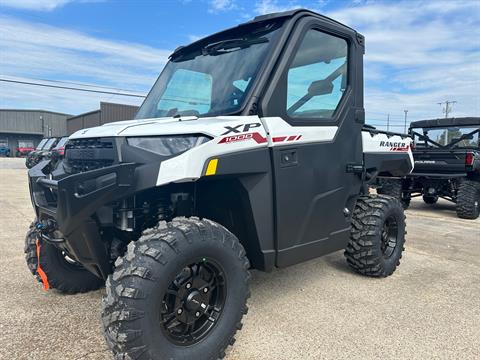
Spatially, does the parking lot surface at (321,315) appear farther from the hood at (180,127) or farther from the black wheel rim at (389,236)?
the hood at (180,127)

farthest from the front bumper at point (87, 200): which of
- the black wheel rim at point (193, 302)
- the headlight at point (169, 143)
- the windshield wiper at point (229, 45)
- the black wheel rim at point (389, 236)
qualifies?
the black wheel rim at point (389, 236)

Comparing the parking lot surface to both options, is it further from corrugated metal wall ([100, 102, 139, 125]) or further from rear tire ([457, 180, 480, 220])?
corrugated metal wall ([100, 102, 139, 125])

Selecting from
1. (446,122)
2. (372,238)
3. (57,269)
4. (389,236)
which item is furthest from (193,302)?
(446,122)

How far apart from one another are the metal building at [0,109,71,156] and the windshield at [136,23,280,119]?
6749 centimetres

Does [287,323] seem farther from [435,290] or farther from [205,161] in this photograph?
[435,290]

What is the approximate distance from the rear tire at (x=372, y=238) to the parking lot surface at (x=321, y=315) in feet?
0.52

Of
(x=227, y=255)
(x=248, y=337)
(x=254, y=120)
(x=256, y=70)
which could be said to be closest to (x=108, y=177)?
(x=227, y=255)

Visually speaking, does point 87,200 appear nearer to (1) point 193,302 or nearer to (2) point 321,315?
(1) point 193,302

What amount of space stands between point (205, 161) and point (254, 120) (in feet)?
1.75

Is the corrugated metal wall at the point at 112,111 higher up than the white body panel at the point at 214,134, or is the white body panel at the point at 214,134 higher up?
the corrugated metal wall at the point at 112,111

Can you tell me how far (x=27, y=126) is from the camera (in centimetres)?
6556

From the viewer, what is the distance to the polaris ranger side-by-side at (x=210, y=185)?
2301 mm

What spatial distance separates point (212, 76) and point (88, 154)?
120 centimetres

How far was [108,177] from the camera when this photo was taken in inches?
91.4
